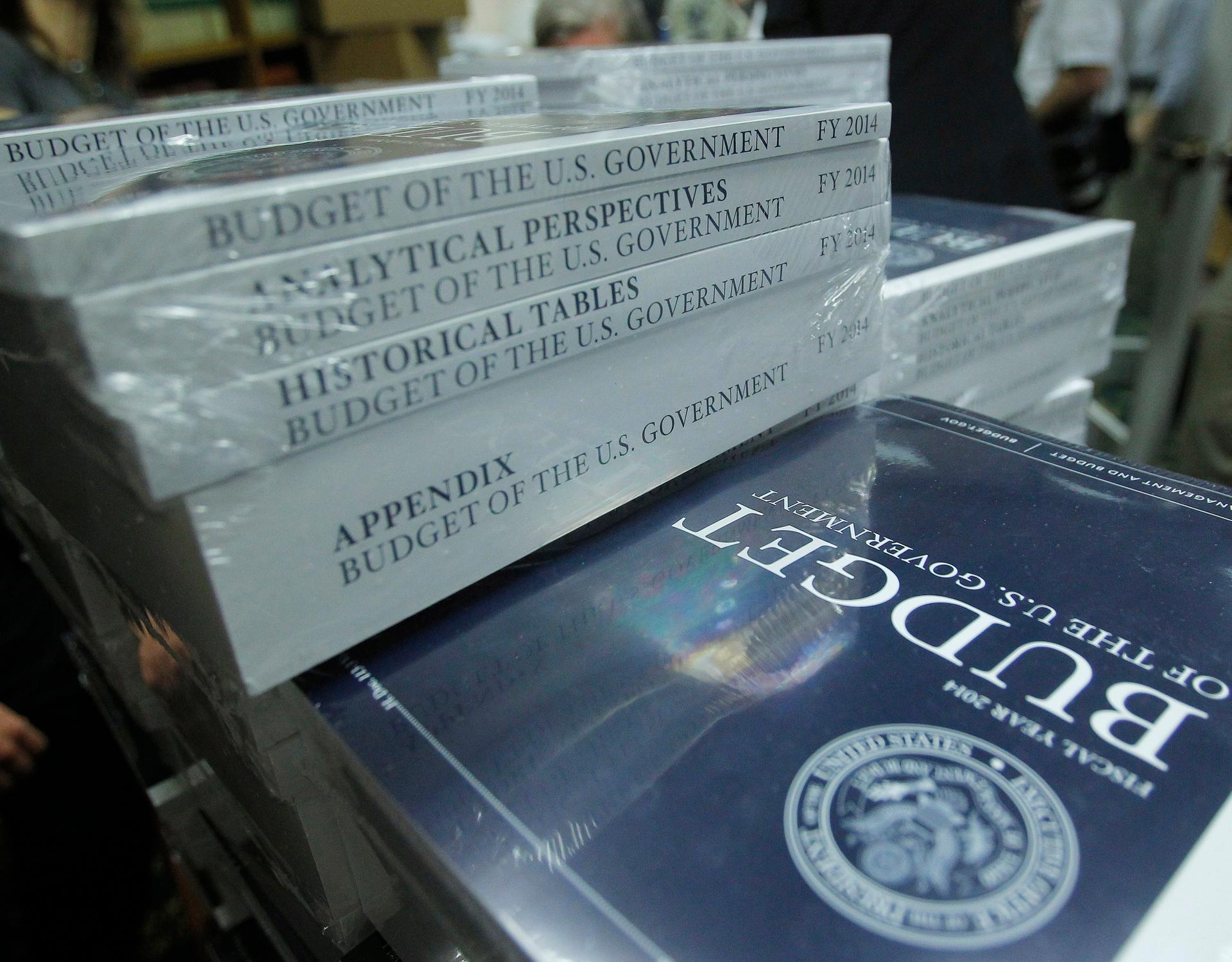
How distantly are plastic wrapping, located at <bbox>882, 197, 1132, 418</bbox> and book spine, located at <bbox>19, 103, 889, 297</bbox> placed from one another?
0.26m

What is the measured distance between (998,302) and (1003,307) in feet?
0.04

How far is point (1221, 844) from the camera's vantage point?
0.93 feet

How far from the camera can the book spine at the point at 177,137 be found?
489 millimetres

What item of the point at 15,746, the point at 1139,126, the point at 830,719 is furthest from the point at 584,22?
the point at 1139,126

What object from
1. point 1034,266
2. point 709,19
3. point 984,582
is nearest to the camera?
point 984,582

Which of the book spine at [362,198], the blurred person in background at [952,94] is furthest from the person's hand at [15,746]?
the blurred person in background at [952,94]

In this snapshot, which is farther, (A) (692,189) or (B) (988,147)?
(B) (988,147)

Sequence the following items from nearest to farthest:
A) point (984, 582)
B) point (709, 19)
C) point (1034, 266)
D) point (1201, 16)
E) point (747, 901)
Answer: point (747, 901), point (984, 582), point (1034, 266), point (1201, 16), point (709, 19)

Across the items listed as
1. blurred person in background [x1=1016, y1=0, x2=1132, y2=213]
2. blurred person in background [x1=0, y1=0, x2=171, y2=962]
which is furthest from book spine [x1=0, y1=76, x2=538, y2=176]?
blurred person in background [x1=1016, y1=0, x2=1132, y2=213]

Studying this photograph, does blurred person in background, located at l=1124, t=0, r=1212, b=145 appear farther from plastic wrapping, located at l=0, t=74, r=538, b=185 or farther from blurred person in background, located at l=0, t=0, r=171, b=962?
blurred person in background, located at l=0, t=0, r=171, b=962

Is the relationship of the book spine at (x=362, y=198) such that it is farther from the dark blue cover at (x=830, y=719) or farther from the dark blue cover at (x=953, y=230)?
the dark blue cover at (x=953, y=230)

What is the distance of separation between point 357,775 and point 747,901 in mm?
165

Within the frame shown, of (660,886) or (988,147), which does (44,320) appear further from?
(988,147)

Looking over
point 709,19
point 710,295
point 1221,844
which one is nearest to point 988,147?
point 710,295
